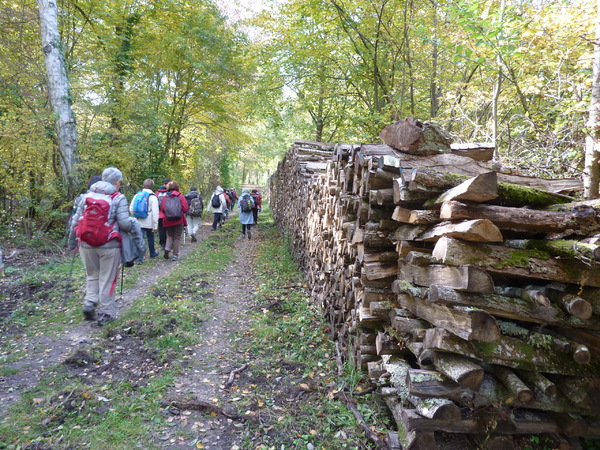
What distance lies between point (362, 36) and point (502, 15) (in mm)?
5562

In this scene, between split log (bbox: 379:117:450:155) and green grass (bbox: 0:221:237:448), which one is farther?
split log (bbox: 379:117:450:155)

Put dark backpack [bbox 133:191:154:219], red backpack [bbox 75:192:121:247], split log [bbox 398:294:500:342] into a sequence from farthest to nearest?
dark backpack [bbox 133:191:154:219] → red backpack [bbox 75:192:121:247] → split log [bbox 398:294:500:342]

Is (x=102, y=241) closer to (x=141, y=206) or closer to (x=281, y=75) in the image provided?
(x=141, y=206)

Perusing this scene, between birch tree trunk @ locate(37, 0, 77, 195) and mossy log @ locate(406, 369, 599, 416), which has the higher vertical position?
birch tree trunk @ locate(37, 0, 77, 195)

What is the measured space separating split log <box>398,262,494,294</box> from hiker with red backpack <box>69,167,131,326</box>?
415 cm

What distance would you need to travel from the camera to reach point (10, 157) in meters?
8.83

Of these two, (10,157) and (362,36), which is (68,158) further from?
(362,36)

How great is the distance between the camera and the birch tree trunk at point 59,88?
337 inches

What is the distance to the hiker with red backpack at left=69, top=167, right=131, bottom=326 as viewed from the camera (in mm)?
4762

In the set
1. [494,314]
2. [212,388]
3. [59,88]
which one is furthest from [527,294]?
[59,88]

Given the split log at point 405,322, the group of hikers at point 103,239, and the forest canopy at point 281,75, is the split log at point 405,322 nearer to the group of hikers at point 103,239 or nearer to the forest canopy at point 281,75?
the forest canopy at point 281,75

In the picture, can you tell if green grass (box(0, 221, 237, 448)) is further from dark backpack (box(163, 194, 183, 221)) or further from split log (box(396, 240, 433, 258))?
split log (box(396, 240, 433, 258))

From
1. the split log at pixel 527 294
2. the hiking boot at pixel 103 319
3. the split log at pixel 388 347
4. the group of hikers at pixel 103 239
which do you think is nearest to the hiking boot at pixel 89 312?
the group of hikers at pixel 103 239

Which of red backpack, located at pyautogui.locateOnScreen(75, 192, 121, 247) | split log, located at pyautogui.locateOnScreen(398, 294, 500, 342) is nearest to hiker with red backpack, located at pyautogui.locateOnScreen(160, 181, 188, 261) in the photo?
red backpack, located at pyautogui.locateOnScreen(75, 192, 121, 247)
